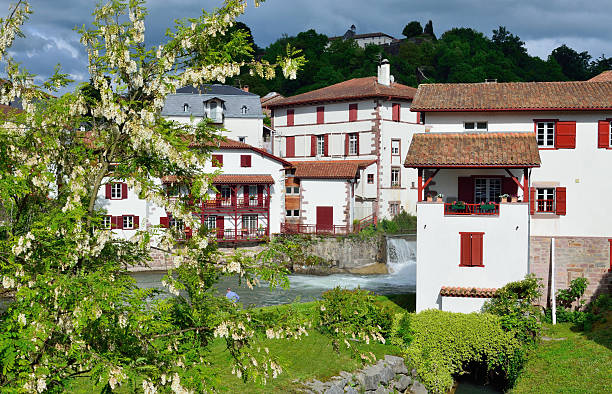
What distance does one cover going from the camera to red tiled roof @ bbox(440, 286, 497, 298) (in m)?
22.2

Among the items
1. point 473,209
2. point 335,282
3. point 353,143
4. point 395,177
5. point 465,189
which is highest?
point 353,143

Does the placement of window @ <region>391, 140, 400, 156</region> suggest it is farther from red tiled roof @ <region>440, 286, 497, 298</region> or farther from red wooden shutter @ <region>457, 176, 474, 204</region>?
red tiled roof @ <region>440, 286, 497, 298</region>

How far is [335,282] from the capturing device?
3966 cm

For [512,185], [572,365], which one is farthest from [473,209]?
[572,365]

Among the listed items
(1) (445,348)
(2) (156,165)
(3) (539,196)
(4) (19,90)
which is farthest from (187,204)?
(3) (539,196)

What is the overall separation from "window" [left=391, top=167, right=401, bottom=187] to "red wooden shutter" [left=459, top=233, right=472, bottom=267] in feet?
92.8

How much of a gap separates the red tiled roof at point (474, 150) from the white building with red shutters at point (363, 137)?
22.0 meters

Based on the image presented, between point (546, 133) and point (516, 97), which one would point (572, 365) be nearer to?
point (546, 133)

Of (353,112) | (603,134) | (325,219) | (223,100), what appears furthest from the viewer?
(223,100)

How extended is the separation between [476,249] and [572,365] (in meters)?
5.39

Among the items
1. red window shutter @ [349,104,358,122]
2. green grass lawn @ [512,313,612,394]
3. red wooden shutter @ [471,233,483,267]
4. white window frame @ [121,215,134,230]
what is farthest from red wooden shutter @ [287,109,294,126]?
green grass lawn @ [512,313,612,394]

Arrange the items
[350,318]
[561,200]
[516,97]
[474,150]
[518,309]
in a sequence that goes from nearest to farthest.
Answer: [350,318] → [518,309] → [474,150] → [561,200] → [516,97]

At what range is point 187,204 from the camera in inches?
331

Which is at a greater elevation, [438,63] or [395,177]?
[438,63]
